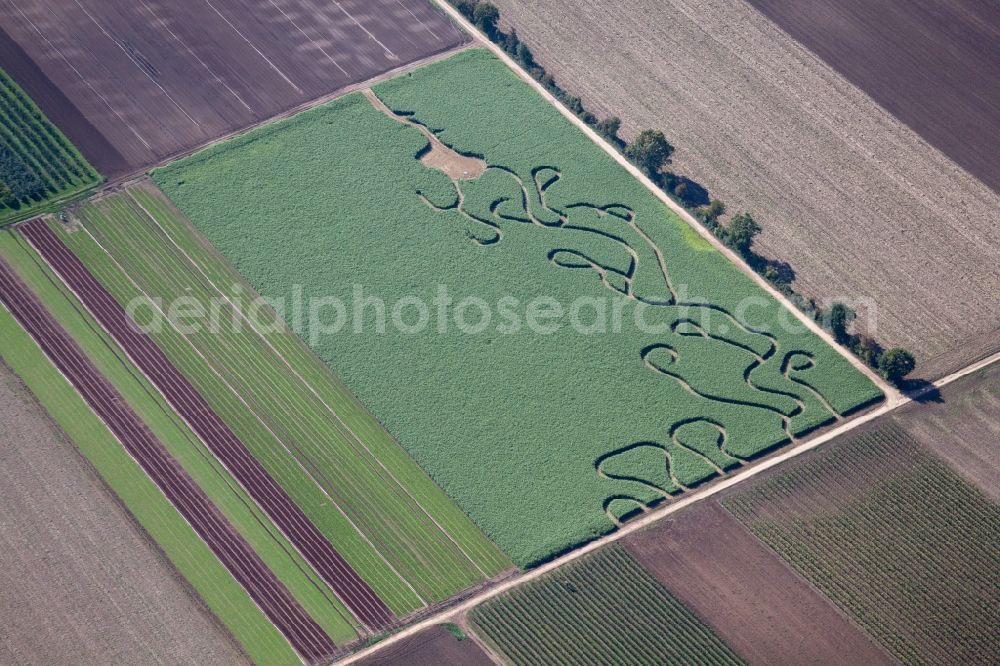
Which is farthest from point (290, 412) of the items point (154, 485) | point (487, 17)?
point (487, 17)

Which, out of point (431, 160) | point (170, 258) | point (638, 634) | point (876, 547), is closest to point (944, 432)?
point (876, 547)

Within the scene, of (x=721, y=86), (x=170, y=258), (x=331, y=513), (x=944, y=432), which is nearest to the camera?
(x=331, y=513)

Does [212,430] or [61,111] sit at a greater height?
[61,111]

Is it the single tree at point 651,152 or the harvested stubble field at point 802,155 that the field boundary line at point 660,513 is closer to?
the harvested stubble field at point 802,155

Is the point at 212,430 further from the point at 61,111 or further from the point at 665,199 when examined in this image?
the point at 665,199

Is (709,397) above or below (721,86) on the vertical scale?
below

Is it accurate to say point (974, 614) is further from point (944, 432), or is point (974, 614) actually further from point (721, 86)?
point (721, 86)
